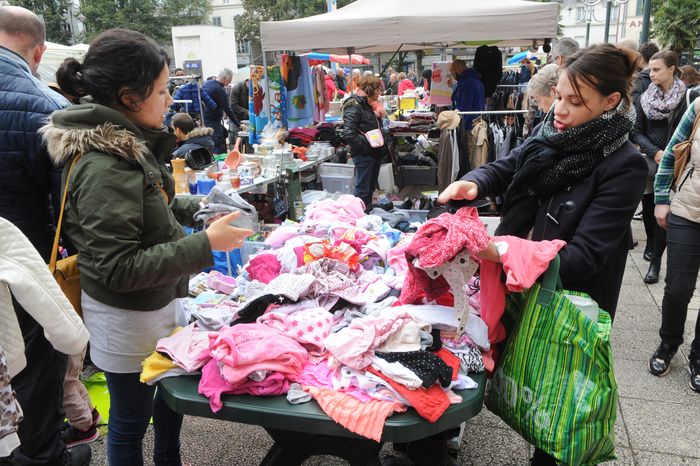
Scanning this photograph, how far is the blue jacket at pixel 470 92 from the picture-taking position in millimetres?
7801

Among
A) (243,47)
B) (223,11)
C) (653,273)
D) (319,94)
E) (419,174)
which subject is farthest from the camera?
(223,11)

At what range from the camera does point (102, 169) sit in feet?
4.93

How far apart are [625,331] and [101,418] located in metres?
3.55

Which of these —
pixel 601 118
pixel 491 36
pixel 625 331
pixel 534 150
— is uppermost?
pixel 491 36

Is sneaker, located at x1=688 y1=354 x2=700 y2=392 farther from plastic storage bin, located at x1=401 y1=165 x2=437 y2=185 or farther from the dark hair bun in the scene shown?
plastic storage bin, located at x1=401 y1=165 x2=437 y2=185

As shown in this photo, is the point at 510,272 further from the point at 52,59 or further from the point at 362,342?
the point at 52,59

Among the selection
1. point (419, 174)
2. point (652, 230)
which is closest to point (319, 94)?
point (419, 174)

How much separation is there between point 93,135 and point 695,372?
3.37 metres

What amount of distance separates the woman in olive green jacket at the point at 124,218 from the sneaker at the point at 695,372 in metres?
2.83

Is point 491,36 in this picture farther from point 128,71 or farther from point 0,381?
point 0,381

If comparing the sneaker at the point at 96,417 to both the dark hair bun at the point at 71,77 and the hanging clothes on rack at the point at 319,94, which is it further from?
the hanging clothes on rack at the point at 319,94

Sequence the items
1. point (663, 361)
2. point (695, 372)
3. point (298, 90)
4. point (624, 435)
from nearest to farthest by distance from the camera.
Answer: point (624, 435) → point (695, 372) → point (663, 361) → point (298, 90)

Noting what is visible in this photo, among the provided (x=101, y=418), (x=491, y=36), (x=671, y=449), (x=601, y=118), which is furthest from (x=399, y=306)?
(x=491, y=36)

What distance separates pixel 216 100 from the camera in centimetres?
976
